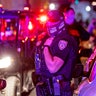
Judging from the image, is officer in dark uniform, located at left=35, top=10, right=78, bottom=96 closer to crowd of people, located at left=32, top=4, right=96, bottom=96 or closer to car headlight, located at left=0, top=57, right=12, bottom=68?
crowd of people, located at left=32, top=4, right=96, bottom=96

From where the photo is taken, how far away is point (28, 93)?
6.35 m

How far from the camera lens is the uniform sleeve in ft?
15.9

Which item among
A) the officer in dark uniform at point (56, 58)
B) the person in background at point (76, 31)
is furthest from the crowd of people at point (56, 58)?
the person in background at point (76, 31)

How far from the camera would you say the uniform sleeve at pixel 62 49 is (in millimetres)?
4840

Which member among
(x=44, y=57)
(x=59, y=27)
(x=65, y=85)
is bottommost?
(x=65, y=85)

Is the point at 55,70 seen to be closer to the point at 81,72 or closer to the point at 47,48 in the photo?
the point at 47,48

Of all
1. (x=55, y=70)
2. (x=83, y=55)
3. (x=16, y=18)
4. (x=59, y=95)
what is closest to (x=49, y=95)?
(x=59, y=95)

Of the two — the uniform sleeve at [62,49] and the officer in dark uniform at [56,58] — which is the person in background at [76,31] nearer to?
the officer in dark uniform at [56,58]

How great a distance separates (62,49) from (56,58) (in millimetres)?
143

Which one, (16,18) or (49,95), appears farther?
(16,18)

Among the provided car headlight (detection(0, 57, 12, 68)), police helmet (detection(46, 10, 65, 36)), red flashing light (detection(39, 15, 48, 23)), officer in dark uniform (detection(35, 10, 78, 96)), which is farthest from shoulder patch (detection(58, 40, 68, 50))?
red flashing light (detection(39, 15, 48, 23))

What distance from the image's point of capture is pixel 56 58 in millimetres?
4812

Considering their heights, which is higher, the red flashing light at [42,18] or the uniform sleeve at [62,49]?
the red flashing light at [42,18]

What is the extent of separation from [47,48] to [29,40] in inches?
50.3
